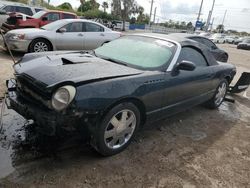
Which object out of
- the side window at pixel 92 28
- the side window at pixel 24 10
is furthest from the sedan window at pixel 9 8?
the side window at pixel 92 28

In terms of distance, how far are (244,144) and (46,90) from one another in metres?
3.22

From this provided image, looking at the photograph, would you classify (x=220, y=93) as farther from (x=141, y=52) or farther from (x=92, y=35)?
(x=92, y=35)

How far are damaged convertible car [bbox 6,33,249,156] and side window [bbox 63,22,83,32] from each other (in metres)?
4.69

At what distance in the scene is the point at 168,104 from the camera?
373 cm

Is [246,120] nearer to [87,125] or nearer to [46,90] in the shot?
[87,125]

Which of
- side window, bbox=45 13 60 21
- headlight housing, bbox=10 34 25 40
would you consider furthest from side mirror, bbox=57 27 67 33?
side window, bbox=45 13 60 21

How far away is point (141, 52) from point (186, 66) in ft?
2.38

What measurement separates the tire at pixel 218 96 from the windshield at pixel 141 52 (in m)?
1.99

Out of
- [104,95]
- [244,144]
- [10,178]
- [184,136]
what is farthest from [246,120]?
[10,178]

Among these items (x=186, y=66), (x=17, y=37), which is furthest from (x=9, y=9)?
(x=186, y=66)

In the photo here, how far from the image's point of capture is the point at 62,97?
2592 millimetres

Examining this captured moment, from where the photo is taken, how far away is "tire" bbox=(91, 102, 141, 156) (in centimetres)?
288

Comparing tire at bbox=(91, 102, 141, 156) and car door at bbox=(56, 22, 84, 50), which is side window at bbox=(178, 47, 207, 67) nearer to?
tire at bbox=(91, 102, 141, 156)

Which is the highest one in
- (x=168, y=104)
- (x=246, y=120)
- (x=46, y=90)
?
(x=46, y=90)
